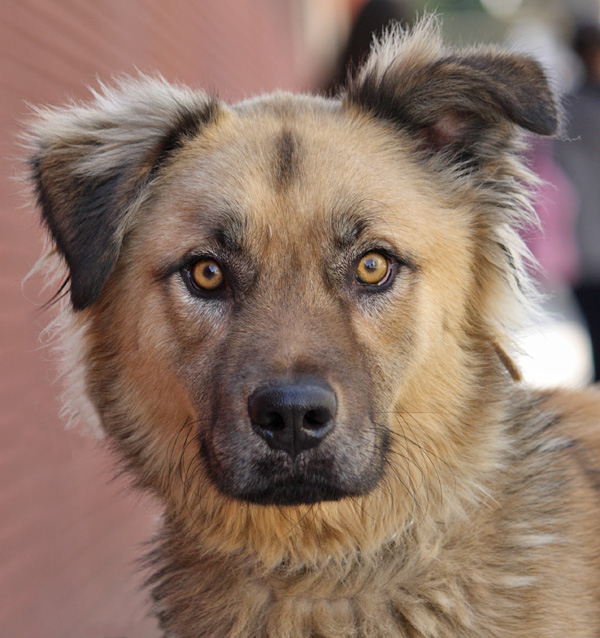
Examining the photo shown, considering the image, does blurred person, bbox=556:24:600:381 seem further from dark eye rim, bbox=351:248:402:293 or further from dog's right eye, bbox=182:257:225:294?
dog's right eye, bbox=182:257:225:294

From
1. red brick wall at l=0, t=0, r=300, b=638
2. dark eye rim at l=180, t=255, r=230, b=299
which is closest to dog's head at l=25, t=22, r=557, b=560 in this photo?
dark eye rim at l=180, t=255, r=230, b=299

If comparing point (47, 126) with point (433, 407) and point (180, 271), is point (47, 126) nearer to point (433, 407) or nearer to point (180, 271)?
A: point (180, 271)

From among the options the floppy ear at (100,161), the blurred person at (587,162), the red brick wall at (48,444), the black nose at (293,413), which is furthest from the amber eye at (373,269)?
the blurred person at (587,162)

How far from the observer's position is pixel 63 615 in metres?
4.34

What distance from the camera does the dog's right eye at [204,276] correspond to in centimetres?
283

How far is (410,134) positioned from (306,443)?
55.3 inches

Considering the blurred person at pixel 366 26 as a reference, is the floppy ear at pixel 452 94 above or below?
below

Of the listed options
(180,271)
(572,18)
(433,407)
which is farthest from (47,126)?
(572,18)

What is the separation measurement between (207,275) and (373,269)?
1.87ft

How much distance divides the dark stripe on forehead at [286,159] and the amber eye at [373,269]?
1.24 feet

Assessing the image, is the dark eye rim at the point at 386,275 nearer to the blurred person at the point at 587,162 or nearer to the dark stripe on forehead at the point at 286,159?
the dark stripe on forehead at the point at 286,159

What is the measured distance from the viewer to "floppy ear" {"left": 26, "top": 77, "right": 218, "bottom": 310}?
111 inches

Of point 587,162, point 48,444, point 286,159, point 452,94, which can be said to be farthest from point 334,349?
point 587,162

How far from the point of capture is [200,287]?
113 inches
